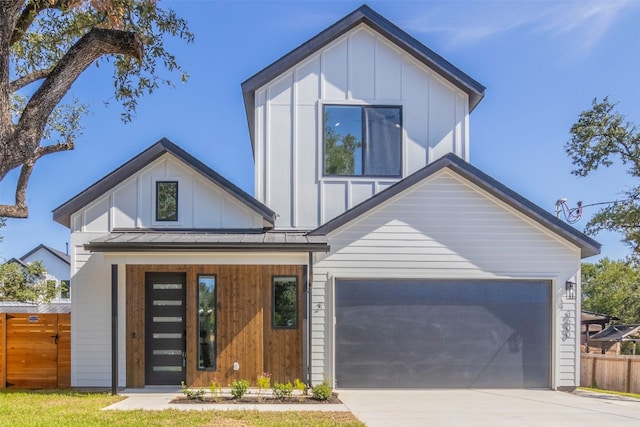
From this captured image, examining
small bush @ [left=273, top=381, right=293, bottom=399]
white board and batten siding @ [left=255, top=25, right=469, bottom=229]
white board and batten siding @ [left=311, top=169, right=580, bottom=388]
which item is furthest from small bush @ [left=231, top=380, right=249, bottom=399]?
white board and batten siding @ [left=255, top=25, right=469, bottom=229]

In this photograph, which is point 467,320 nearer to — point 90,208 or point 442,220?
point 442,220

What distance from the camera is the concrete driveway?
735cm

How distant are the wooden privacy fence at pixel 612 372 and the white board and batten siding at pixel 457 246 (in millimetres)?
4631

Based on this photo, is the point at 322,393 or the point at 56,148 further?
the point at 56,148

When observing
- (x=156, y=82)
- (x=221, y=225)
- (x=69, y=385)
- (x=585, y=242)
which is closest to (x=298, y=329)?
(x=221, y=225)

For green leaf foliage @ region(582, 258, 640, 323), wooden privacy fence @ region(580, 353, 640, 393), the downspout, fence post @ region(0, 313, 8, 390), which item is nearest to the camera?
the downspout

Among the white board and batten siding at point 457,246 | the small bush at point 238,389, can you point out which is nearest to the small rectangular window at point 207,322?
the small bush at point 238,389

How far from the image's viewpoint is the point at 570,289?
10.2 meters

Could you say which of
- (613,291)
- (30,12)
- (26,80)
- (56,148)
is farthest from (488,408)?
(613,291)

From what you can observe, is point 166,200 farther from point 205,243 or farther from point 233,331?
point 233,331

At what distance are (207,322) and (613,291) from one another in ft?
123

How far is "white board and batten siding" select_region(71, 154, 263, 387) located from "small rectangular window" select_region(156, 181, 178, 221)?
9 centimetres

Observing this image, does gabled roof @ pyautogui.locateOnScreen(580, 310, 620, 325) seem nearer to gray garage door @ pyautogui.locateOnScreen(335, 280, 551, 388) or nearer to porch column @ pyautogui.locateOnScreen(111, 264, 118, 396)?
gray garage door @ pyautogui.locateOnScreen(335, 280, 551, 388)

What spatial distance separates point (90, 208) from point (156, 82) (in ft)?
10.7
